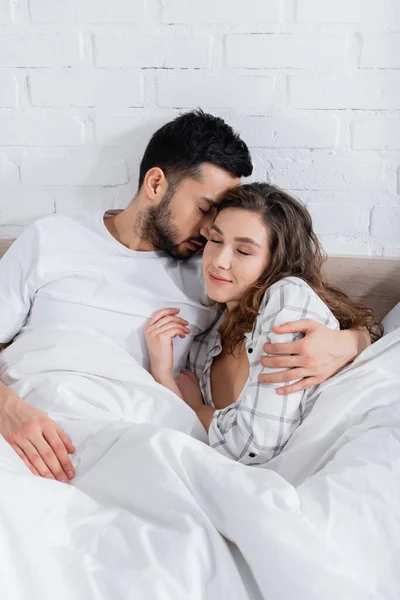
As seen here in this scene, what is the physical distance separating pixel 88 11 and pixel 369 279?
3.06ft

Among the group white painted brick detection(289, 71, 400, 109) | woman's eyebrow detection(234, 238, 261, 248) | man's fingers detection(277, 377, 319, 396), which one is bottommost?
man's fingers detection(277, 377, 319, 396)

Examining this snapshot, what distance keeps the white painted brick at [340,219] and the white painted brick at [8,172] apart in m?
0.75

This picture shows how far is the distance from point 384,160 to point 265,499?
3.13 feet

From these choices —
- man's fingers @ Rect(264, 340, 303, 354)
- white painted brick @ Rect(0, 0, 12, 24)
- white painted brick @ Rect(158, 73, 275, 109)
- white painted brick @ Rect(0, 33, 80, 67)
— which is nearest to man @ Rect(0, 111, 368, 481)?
white painted brick @ Rect(158, 73, 275, 109)

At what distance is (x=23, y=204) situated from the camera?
170 centimetres

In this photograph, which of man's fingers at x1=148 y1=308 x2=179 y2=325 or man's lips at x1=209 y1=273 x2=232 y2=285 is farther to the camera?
man's fingers at x1=148 y1=308 x2=179 y2=325

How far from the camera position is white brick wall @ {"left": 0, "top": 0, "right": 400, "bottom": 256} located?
1.49 metres

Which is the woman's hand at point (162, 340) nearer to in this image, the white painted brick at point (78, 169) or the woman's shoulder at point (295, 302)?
the woman's shoulder at point (295, 302)

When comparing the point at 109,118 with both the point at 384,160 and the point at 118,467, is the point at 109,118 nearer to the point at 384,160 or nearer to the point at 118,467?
the point at 384,160

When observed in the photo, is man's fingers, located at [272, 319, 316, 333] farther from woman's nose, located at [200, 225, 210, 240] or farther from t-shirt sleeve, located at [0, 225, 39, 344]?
t-shirt sleeve, located at [0, 225, 39, 344]

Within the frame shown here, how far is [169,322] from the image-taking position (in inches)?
57.6

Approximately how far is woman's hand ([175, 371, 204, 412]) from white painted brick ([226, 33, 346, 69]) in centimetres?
73

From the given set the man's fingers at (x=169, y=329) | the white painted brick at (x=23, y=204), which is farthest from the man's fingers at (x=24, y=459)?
the white painted brick at (x=23, y=204)

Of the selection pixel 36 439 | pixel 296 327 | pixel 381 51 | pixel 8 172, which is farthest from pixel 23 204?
pixel 381 51
